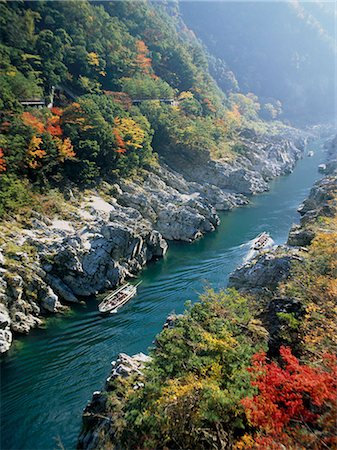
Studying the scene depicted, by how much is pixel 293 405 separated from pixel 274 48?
627 feet

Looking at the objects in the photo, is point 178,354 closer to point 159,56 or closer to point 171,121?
point 171,121

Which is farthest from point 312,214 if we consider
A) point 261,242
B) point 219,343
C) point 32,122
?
point 32,122

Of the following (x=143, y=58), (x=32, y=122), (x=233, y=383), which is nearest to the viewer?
(x=233, y=383)

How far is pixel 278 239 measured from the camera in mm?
39562

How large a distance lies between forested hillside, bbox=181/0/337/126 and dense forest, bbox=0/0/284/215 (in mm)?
88875

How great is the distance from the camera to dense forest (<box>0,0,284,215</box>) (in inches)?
1393

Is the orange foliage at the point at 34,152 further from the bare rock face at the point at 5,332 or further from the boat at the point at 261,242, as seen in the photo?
the boat at the point at 261,242

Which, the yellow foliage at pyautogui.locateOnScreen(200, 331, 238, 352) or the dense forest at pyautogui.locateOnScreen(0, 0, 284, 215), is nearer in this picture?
the yellow foliage at pyautogui.locateOnScreen(200, 331, 238, 352)

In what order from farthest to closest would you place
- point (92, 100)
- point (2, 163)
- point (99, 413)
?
1. point (92, 100)
2. point (2, 163)
3. point (99, 413)

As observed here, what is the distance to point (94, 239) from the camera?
98.0ft

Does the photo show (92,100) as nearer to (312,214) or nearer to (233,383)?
(312,214)

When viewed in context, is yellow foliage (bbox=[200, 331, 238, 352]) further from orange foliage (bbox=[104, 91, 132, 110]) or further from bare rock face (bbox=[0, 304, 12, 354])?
orange foliage (bbox=[104, 91, 132, 110])

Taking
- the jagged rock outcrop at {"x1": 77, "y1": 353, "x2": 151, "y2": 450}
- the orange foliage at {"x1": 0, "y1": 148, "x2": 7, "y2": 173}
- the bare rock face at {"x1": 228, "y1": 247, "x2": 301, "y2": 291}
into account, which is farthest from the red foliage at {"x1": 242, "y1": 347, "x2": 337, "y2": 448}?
the orange foliage at {"x1": 0, "y1": 148, "x2": 7, "y2": 173}

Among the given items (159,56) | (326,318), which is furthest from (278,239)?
(159,56)
